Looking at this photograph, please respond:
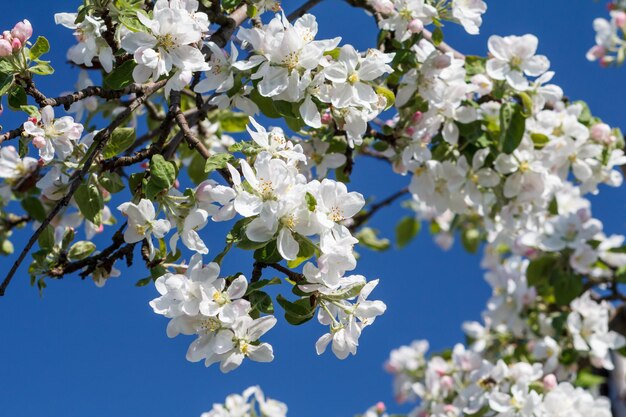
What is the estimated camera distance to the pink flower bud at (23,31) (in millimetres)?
1568

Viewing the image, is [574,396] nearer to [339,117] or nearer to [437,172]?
[437,172]

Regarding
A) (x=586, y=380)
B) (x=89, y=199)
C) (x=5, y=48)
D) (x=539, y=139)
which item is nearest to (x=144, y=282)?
(x=89, y=199)

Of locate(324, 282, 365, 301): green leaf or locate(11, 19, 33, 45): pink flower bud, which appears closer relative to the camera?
locate(324, 282, 365, 301): green leaf

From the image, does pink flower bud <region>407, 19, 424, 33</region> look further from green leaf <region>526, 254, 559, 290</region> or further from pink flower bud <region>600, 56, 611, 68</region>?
pink flower bud <region>600, 56, 611, 68</region>

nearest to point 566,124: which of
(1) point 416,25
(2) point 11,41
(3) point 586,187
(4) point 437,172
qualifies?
(3) point 586,187

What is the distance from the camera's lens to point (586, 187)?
250 centimetres

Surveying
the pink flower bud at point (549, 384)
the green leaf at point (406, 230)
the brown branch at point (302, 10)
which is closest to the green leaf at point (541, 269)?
the pink flower bud at point (549, 384)

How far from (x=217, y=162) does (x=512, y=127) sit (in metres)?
0.95

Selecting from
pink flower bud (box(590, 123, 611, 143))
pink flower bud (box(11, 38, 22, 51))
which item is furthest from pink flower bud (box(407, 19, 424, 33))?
pink flower bud (box(11, 38, 22, 51))

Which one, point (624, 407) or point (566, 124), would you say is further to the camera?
point (624, 407)

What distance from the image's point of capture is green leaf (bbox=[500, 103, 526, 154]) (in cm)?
211

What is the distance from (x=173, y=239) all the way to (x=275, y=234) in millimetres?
237

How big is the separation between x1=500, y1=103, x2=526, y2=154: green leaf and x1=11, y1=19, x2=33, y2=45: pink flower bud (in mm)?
1160

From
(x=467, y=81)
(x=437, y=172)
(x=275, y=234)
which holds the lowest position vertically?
(x=275, y=234)
